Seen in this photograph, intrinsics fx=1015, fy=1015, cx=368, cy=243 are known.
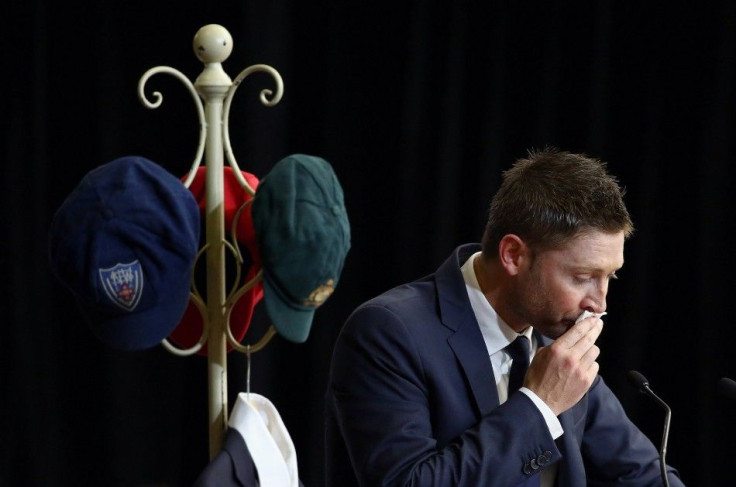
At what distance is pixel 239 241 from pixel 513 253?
2.14ft

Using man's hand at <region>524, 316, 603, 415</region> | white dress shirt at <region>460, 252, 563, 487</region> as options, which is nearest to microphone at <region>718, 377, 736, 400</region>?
man's hand at <region>524, 316, 603, 415</region>

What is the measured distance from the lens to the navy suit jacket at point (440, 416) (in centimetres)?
168

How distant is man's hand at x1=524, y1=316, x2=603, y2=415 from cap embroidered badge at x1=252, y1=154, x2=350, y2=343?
628 mm

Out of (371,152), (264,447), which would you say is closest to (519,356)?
(264,447)

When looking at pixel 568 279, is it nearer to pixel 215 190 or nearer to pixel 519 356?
pixel 519 356

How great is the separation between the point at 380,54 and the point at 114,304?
5.77 ft

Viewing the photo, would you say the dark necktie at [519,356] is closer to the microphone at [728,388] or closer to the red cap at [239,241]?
the microphone at [728,388]

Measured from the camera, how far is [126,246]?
1.15 m

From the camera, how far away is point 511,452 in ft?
5.51

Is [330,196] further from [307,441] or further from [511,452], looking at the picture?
[307,441]

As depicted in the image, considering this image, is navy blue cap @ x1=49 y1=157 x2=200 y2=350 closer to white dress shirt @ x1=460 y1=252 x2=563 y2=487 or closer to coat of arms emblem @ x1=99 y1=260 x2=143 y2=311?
coat of arms emblem @ x1=99 y1=260 x2=143 y2=311

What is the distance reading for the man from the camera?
1693 mm

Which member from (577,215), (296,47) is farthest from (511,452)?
(296,47)

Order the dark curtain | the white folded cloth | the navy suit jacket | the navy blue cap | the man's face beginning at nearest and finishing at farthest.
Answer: the navy blue cap < the white folded cloth < the navy suit jacket < the man's face < the dark curtain
